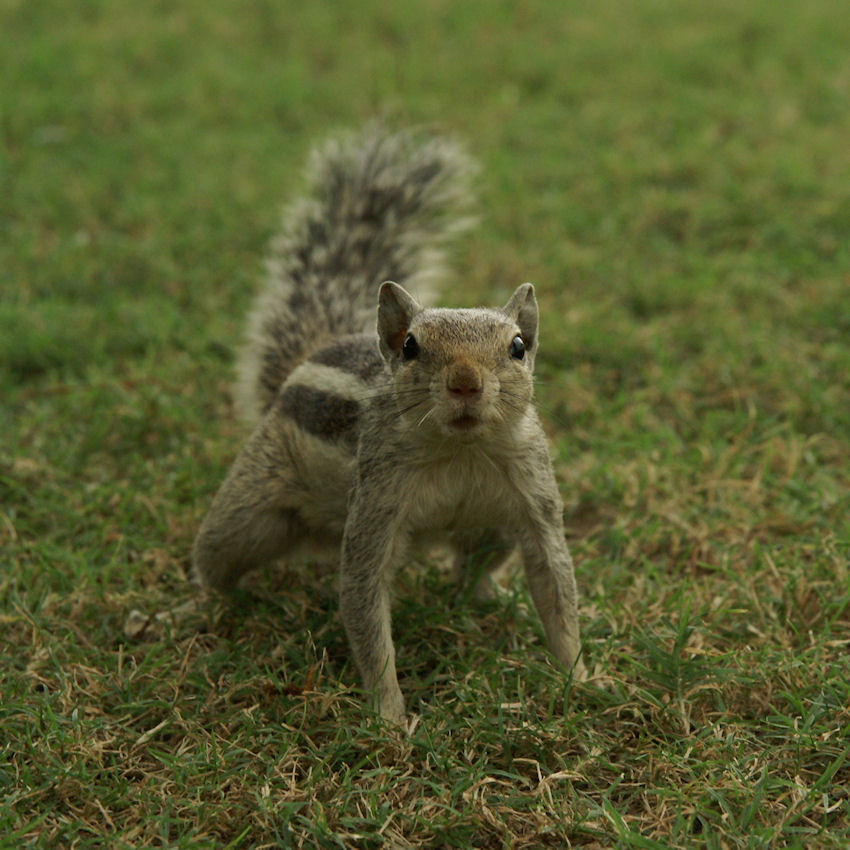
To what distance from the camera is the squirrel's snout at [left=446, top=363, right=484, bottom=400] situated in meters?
2.37

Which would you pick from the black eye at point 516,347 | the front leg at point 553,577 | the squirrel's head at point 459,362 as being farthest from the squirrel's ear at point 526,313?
the front leg at point 553,577

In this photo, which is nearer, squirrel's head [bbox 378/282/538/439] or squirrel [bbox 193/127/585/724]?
squirrel's head [bbox 378/282/538/439]

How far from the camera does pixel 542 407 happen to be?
302cm

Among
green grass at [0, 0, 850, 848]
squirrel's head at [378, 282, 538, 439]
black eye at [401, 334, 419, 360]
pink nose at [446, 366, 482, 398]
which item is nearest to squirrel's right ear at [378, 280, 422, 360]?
squirrel's head at [378, 282, 538, 439]

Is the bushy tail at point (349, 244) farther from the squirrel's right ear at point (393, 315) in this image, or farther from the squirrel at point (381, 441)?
the squirrel's right ear at point (393, 315)

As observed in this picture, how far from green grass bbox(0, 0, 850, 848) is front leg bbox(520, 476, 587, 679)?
95mm

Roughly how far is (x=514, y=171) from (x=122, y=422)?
2.88 meters

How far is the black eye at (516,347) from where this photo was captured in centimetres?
257

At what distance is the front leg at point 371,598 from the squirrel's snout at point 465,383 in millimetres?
457

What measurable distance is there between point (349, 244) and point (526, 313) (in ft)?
4.01

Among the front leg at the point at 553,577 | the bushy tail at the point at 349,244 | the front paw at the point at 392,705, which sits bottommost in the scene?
the front paw at the point at 392,705

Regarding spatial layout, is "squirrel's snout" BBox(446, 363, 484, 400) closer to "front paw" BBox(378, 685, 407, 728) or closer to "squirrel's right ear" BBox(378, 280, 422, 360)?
"squirrel's right ear" BBox(378, 280, 422, 360)

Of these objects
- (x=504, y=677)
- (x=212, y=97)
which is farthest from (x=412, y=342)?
(x=212, y=97)

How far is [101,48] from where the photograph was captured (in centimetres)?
736
